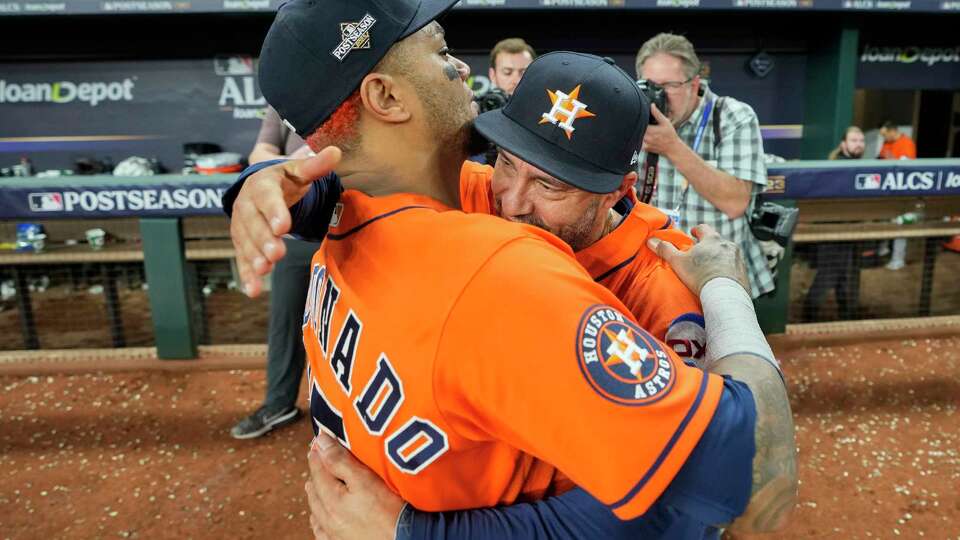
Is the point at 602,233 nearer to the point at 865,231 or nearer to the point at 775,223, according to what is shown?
the point at 775,223

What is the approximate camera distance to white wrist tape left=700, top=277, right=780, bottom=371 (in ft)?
3.19

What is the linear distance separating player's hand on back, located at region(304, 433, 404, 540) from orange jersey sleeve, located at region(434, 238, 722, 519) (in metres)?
0.31

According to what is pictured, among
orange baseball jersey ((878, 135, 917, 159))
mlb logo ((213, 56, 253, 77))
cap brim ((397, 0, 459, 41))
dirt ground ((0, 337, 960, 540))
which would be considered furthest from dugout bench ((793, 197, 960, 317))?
mlb logo ((213, 56, 253, 77))

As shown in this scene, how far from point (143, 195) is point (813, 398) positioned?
389cm

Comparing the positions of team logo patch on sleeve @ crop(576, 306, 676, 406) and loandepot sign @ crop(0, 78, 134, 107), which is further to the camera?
loandepot sign @ crop(0, 78, 134, 107)

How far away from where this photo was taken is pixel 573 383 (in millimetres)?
776

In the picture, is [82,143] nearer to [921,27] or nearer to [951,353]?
[951,353]

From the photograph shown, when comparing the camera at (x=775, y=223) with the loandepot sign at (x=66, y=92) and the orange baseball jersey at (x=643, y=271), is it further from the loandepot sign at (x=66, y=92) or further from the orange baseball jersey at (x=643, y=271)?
the loandepot sign at (x=66, y=92)

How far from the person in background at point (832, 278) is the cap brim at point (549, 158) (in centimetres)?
406

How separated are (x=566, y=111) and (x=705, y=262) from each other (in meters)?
0.37

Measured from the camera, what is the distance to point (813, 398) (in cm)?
362

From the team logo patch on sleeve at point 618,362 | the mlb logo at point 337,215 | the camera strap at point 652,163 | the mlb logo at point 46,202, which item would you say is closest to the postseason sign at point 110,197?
the mlb logo at point 46,202

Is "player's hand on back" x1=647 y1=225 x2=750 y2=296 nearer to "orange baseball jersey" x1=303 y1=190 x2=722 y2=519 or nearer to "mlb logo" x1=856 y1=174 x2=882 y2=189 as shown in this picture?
"orange baseball jersey" x1=303 y1=190 x2=722 y2=519

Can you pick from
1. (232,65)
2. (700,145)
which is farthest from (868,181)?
(232,65)
